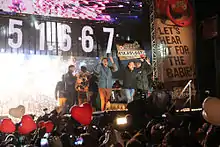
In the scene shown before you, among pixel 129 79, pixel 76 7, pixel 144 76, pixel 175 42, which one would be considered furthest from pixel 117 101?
pixel 76 7

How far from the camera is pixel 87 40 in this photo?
36.7ft

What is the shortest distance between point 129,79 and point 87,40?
1.92 meters

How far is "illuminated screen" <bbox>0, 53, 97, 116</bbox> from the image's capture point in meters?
9.95

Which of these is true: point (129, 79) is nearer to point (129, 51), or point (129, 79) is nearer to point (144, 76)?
point (144, 76)

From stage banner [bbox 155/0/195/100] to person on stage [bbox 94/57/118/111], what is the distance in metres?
1.71

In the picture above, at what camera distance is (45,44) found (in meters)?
10.5

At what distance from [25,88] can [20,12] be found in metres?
2.21

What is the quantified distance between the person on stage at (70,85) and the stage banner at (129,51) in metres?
1.82

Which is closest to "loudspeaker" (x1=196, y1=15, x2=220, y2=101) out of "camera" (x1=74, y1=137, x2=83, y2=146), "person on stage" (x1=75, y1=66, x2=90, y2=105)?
"person on stage" (x1=75, y1=66, x2=90, y2=105)

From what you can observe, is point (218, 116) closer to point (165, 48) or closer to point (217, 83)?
point (165, 48)

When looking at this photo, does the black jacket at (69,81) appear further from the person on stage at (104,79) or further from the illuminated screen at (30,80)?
the person on stage at (104,79)

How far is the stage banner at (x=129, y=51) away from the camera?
11789 millimetres

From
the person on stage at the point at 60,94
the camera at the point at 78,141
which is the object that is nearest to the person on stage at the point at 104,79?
the person on stage at the point at 60,94

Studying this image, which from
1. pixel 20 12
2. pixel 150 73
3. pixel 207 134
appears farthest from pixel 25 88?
pixel 207 134
